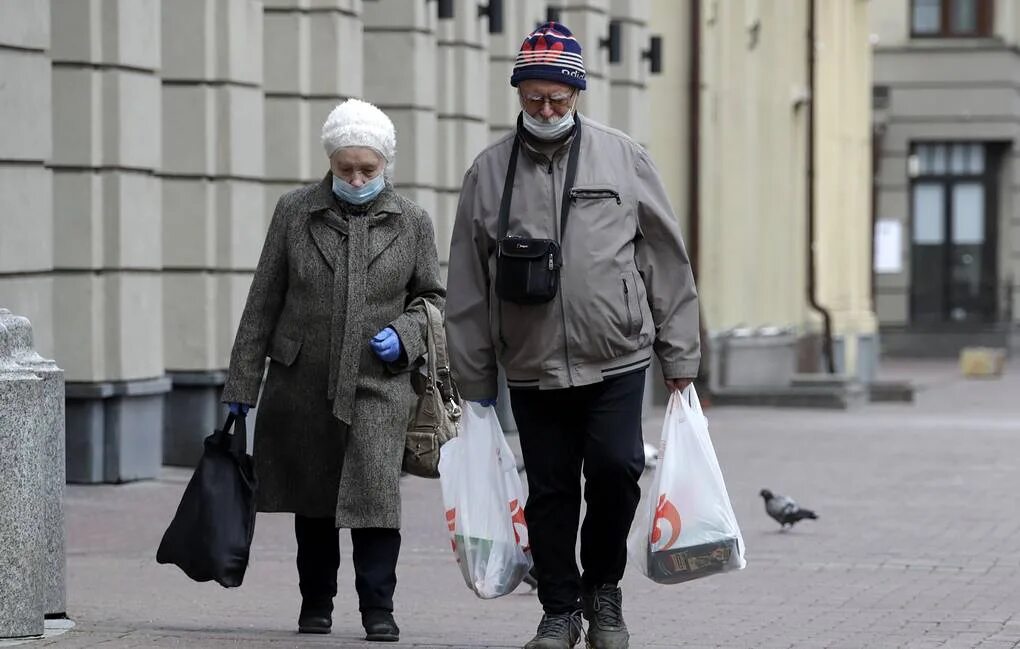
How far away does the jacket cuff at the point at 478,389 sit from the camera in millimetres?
7316

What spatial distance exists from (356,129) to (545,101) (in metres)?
0.76

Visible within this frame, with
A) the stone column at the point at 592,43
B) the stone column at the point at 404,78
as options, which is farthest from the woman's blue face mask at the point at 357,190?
the stone column at the point at 592,43

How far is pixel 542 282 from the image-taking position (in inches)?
276

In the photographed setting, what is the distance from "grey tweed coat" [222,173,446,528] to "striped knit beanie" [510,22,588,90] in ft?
2.91

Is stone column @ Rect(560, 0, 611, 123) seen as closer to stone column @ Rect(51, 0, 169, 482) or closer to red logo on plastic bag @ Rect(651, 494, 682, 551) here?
stone column @ Rect(51, 0, 169, 482)

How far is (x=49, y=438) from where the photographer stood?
24.3 feet

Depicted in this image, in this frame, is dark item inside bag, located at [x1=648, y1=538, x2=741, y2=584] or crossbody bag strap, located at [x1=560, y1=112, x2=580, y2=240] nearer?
crossbody bag strap, located at [x1=560, y1=112, x2=580, y2=240]

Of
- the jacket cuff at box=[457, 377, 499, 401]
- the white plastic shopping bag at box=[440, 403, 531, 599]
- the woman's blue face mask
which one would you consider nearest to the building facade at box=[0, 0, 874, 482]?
the woman's blue face mask

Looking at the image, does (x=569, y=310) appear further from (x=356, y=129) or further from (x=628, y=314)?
Result: (x=356, y=129)

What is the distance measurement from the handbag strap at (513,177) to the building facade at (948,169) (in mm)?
37429

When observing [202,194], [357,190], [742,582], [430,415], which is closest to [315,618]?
[430,415]

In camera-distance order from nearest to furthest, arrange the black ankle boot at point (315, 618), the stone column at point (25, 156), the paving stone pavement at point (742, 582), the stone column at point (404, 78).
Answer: the black ankle boot at point (315, 618), the paving stone pavement at point (742, 582), the stone column at point (25, 156), the stone column at point (404, 78)

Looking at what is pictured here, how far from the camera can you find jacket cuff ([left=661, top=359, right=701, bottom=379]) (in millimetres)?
7227

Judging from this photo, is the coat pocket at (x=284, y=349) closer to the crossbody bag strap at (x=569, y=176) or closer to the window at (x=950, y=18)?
the crossbody bag strap at (x=569, y=176)
